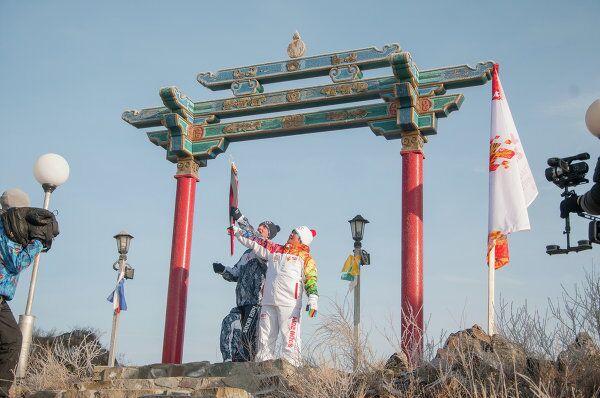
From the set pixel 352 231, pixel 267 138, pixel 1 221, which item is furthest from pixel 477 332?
pixel 267 138

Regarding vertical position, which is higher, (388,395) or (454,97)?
(454,97)

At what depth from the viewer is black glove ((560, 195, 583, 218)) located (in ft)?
20.9

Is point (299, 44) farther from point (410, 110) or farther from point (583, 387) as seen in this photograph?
point (583, 387)

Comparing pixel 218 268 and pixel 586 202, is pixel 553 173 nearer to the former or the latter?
pixel 586 202

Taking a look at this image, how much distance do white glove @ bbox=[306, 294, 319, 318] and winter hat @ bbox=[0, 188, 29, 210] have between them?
3433mm

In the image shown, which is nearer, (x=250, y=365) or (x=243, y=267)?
(x=250, y=365)

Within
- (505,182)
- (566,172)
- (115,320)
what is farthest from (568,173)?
(115,320)

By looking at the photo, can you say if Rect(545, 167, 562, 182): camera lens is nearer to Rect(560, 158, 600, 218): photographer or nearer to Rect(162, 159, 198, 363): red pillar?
Rect(560, 158, 600, 218): photographer

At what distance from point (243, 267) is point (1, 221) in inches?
145

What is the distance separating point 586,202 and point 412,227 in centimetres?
605

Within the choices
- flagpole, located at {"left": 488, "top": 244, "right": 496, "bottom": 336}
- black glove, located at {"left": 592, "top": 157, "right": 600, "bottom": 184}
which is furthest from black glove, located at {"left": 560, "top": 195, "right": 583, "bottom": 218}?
flagpole, located at {"left": 488, "top": 244, "right": 496, "bottom": 336}

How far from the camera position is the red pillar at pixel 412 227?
11.4m

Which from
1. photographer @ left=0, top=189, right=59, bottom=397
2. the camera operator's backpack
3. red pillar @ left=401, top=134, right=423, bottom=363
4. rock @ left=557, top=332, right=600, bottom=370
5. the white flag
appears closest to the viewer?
rock @ left=557, top=332, right=600, bottom=370

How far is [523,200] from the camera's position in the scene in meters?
10.8
